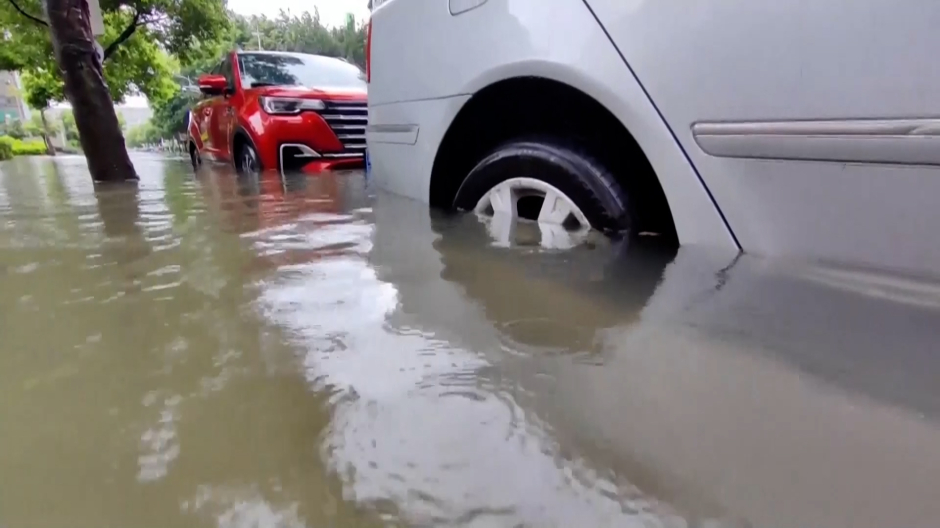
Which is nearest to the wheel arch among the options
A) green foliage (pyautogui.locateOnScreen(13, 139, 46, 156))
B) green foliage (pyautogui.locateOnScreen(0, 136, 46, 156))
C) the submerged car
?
the submerged car

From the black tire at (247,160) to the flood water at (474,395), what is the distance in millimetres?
4289

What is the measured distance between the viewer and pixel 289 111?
5629mm

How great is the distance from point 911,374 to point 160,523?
3.61ft

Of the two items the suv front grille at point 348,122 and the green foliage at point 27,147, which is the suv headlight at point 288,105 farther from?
the green foliage at point 27,147

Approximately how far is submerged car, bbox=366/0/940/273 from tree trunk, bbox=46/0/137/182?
4.47 metres

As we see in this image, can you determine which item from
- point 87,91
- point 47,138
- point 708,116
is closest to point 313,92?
point 87,91

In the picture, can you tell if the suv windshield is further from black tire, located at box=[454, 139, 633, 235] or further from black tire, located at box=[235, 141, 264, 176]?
black tire, located at box=[454, 139, 633, 235]

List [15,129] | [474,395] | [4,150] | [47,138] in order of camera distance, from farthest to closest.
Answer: [15,129] < [47,138] < [4,150] < [474,395]

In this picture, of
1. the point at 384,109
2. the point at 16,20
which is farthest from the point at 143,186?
the point at 16,20

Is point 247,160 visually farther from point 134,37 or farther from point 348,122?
point 134,37

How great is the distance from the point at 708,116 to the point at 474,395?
87 cm

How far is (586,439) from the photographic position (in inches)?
31.7

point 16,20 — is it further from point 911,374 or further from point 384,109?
point 911,374

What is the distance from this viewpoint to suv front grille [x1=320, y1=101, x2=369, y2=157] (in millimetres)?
5746
